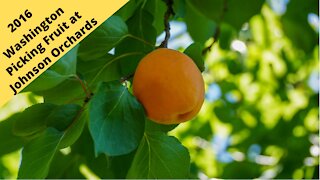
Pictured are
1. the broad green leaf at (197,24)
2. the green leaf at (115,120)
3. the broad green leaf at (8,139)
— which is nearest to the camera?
the green leaf at (115,120)

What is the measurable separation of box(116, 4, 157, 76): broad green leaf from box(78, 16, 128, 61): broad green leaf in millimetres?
73

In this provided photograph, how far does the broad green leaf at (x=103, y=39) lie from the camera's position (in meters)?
1.32

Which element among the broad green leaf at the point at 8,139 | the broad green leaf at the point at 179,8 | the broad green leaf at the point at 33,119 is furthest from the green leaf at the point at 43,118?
the broad green leaf at the point at 179,8

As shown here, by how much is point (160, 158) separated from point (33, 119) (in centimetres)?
33

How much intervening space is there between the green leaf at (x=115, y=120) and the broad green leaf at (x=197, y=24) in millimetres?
819

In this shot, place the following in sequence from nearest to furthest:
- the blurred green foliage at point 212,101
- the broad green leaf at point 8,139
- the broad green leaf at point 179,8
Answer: the blurred green foliage at point 212,101
the broad green leaf at point 8,139
the broad green leaf at point 179,8

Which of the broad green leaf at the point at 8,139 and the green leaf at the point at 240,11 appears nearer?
the broad green leaf at the point at 8,139

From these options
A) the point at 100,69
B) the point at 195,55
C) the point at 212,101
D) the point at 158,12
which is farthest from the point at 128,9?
the point at 212,101

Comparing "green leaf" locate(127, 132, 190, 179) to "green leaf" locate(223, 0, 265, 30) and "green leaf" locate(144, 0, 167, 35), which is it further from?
"green leaf" locate(223, 0, 265, 30)

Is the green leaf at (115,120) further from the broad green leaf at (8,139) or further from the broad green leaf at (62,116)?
the broad green leaf at (8,139)

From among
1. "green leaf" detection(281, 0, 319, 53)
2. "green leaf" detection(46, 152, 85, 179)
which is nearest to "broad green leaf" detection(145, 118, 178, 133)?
"green leaf" detection(46, 152, 85, 179)

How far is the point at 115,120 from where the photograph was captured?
1.11 m

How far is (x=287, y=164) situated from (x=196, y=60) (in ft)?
4.62

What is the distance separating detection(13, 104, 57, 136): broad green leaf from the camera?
1.26 metres
